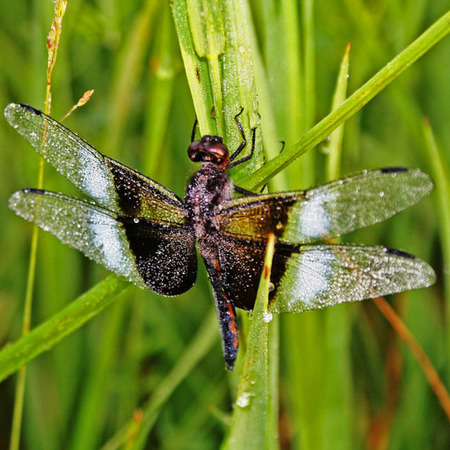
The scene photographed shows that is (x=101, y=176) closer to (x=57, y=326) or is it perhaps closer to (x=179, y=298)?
(x=57, y=326)

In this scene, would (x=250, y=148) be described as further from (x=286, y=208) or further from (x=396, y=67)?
(x=396, y=67)

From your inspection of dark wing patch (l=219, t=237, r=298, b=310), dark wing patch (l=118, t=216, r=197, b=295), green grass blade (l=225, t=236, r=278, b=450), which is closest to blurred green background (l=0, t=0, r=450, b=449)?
dark wing patch (l=219, t=237, r=298, b=310)

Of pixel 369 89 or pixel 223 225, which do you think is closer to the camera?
pixel 369 89

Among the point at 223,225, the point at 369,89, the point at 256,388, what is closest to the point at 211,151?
the point at 223,225

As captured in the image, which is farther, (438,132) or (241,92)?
(438,132)

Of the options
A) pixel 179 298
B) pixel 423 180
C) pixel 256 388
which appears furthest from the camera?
pixel 179 298

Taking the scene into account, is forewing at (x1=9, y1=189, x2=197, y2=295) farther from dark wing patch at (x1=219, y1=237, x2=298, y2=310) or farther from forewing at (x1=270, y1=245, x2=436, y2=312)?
forewing at (x1=270, y1=245, x2=436, y2=312)

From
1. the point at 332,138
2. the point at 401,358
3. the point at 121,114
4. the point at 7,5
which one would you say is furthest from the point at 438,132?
the point at 7,5
